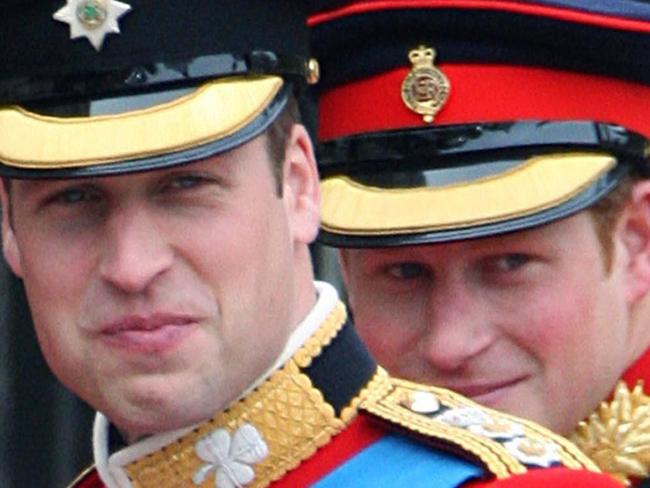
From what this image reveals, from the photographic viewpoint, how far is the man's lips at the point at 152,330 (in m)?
3.56

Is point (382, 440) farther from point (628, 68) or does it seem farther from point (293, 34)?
point (628, 68)

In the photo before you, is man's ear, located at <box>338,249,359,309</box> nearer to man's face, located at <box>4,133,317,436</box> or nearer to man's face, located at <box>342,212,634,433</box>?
man's face, located at <box>342,212,634,433</box>

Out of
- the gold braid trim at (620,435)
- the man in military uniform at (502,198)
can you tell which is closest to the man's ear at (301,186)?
the man in military uniform at (502,198)

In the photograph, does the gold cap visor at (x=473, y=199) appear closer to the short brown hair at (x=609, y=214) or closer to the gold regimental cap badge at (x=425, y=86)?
the short brown hair at (x=609, y=214)

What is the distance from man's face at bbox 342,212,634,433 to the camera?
457 cm

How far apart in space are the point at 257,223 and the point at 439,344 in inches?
38.2

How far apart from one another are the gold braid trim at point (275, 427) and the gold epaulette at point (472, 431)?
0.07 meters

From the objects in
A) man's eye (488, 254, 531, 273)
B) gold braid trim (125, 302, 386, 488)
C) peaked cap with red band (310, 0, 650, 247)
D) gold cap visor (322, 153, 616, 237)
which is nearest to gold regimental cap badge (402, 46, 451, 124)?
peaked cap with red band (310, 0, 650, 247)

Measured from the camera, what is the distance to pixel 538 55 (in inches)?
185

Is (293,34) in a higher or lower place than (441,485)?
higher

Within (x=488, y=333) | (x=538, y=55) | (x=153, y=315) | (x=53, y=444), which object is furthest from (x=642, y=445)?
(x=53, y=444)

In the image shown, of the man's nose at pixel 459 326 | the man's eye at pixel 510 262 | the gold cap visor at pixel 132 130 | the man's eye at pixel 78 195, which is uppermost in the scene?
the gold cap visor at pixel 132 130

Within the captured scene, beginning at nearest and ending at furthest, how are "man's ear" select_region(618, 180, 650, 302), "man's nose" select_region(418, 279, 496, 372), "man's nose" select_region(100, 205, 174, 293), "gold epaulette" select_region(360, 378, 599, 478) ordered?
"man's nose" select_region(100, 205, 174, 293)
"gold epaulette" select_region(360, 378, 599, 478)
"man's nose" select_region(418, 279, 496, 372)
"man's ear" select_region(618, 180, 650, 302)

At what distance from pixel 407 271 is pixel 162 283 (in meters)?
1.10
